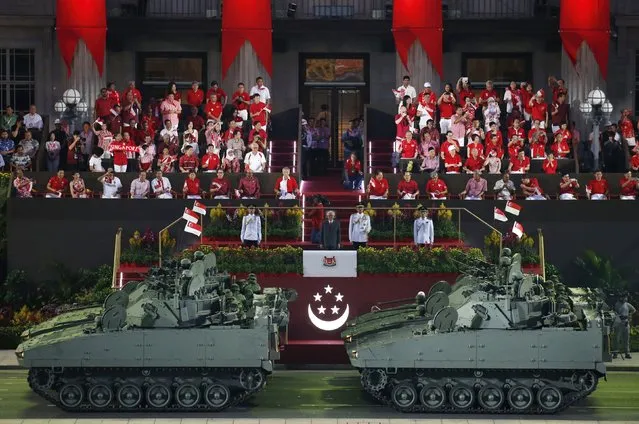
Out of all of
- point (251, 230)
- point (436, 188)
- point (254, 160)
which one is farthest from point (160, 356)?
point (254, 160)

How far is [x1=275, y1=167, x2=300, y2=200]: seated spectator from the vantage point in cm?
4788

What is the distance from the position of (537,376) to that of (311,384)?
210 inches

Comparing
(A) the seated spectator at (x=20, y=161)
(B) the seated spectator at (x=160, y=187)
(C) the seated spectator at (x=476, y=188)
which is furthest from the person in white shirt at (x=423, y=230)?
(A) the seated spectator at (x=20, y=161)

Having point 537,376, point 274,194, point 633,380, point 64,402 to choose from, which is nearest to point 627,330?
point 633,380

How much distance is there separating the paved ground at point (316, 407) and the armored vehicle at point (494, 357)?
46 centimetres

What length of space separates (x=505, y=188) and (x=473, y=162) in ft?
4.79

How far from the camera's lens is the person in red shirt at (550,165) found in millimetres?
49000

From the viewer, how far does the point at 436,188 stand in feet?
157

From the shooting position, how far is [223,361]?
37156 millimetres

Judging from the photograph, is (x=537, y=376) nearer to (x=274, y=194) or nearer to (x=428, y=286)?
(x=428, y=286)

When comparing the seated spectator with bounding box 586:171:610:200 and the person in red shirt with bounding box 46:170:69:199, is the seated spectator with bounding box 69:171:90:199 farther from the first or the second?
the seated spectator with bounding box 586:171:610:200

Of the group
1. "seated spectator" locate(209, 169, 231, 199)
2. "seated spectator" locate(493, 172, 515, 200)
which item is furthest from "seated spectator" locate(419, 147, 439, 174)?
"seated spectator" locate(209, 169, 231, 199)

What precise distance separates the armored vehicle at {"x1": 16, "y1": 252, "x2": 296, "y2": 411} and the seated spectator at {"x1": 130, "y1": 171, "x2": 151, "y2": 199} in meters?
10.3

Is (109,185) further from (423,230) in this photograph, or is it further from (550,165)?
(550,165)
